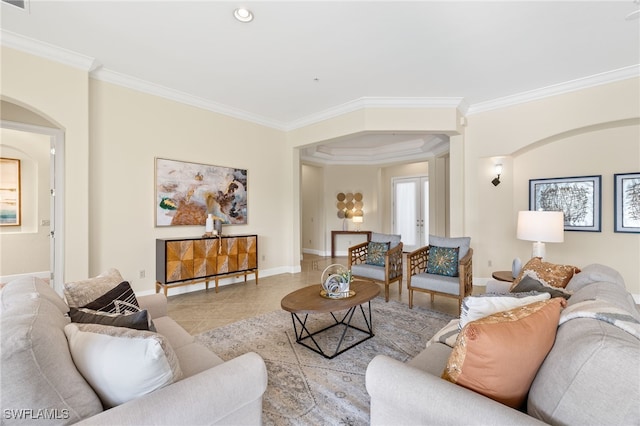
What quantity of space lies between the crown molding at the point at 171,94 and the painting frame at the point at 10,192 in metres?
2.88

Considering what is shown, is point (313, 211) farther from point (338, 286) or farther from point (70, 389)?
point (70, 389)

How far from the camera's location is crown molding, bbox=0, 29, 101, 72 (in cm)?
290

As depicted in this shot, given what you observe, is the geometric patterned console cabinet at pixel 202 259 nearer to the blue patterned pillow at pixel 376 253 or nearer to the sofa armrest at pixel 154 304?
the sofa armrest at pixel 154 304

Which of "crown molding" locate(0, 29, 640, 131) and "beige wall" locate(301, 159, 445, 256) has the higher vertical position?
"crown molding" locate(0, 29, 640, 131)

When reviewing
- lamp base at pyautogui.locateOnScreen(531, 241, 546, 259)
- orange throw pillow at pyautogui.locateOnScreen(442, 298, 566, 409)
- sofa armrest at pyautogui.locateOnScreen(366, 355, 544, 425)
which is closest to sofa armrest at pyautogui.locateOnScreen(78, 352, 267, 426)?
sofa armrest at pyautogui.locateOnScreen(366, 355, 544, 425)

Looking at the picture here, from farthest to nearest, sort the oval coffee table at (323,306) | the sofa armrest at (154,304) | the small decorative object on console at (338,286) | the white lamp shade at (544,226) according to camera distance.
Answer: the white lamp shade at (544,226) → the small decorative object on console at (338,286) → the oval coffee table at (323,306) → the sofa armrest at (154,304)

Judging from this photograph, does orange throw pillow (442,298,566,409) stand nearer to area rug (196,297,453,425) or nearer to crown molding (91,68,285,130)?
area rug (196,297,453,425)

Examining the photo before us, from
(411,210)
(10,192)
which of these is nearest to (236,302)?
(10,192)

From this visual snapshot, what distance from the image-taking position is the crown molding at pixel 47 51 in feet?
9.51

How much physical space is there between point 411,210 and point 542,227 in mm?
5365

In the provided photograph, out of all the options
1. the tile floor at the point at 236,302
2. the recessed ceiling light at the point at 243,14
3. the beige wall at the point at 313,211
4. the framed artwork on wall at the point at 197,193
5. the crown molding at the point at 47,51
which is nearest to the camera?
the recessed ceiling light at the point at 243,14

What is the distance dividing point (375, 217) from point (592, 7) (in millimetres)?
6388

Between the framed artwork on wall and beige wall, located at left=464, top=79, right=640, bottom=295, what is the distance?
158 inches

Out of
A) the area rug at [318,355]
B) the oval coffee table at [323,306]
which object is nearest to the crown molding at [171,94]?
the area rug at [318,355]
